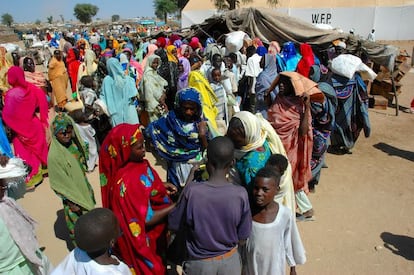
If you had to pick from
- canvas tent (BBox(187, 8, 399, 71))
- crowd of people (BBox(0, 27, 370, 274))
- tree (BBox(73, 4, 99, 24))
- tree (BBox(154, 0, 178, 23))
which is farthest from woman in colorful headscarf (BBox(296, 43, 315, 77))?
tree (BBox(73, 4, 99, 24))

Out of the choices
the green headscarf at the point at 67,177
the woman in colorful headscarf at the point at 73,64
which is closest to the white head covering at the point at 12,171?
the green headscarf at the point at 67,177

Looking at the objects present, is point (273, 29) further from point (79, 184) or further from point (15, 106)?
point (79, 184)

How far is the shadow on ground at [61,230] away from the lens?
3.84m

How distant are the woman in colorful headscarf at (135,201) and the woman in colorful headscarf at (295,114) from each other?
5.93ft

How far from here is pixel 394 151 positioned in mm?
6328

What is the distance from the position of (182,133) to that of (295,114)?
4.30 ft

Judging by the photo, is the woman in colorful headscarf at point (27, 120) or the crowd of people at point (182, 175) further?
the woman in colorful headscarf at point (27, 120)

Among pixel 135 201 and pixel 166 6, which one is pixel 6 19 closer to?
pixel 166 6

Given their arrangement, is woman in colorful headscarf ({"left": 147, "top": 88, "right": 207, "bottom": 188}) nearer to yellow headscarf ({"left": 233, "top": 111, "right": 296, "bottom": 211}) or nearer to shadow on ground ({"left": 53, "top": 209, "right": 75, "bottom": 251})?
yellow headscarf ({"left": 233, "top": 111, "right": 296, "bottom": 211})

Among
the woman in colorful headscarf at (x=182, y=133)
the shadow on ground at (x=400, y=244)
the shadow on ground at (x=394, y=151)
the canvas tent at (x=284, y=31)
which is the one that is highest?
the canvas tent at (x=284, y=31)

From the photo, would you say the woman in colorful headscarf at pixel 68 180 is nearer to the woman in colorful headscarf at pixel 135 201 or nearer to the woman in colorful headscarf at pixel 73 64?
the woman in colorful headscarf at pixel 135 201

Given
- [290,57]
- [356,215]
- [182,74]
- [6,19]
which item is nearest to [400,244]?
[356,215]

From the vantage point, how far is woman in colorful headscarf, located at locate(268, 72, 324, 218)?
3.56 metres

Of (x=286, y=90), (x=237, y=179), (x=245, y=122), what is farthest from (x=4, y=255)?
(x=286, y=90)
